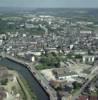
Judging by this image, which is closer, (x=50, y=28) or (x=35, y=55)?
(x=35, y=55)

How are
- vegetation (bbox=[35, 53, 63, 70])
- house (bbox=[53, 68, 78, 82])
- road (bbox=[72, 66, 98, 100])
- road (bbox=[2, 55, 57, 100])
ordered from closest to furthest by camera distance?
road (bbox=[72, 66, 98, 100]) < road (bbox=[2, 55, 57, 100]) < house (bbox=[53, 68, 78, 82]) < vegetation (bbox=[35, 53, 63, 70])

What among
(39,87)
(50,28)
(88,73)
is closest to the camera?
(39,87)

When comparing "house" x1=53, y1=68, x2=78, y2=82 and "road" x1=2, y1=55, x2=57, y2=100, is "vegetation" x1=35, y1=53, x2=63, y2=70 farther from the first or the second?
"house" x1=53, y1=68, x2=78, y2=82

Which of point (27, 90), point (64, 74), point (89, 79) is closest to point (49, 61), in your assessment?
point (64, 74)

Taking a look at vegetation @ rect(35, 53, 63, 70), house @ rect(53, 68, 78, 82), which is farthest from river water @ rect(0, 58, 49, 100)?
house @ rect(53, 68, 78, 82)

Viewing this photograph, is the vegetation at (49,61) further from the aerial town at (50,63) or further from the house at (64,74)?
the house at (64,74)

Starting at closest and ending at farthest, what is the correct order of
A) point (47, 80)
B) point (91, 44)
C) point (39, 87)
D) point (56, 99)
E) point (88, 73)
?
1. point (56, 99)
2. point (39, 87)
3. point (47, 80)
4. point (88, 73)
5. point (91, 44)

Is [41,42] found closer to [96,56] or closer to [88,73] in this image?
[96,56]

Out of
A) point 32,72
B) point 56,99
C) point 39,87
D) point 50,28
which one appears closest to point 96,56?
point 32,72

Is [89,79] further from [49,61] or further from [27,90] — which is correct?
[49,61]
